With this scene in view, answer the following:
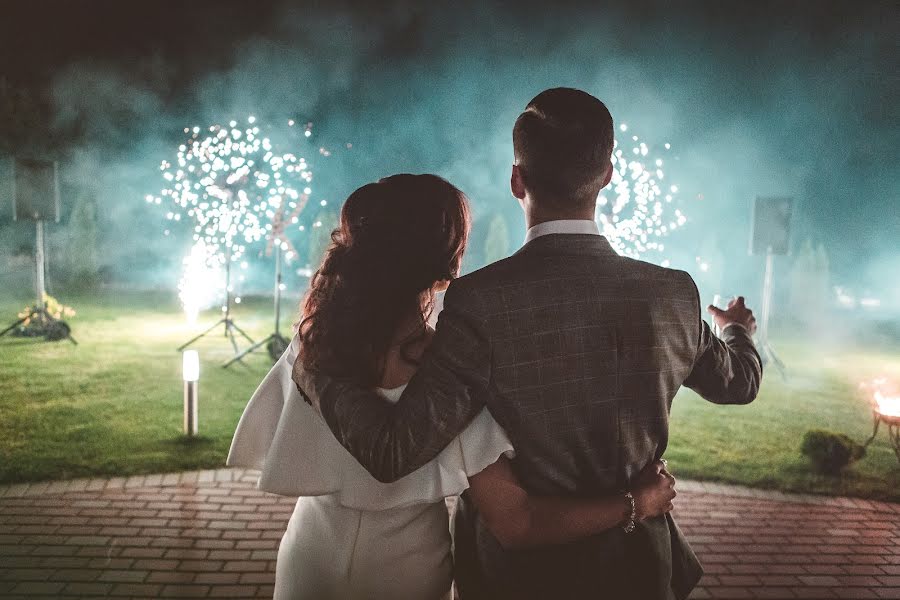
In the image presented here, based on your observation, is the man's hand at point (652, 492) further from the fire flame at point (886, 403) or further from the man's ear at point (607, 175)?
the fire flame at point (886, 403)

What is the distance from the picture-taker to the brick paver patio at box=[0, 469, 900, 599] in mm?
3420

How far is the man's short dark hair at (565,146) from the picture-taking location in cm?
154

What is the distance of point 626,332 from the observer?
1.55 m

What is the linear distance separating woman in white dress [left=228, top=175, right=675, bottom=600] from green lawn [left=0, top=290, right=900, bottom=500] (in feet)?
12.3

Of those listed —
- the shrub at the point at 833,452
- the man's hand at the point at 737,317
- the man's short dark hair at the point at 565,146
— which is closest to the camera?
the man's short dark hair at the point at 565,146

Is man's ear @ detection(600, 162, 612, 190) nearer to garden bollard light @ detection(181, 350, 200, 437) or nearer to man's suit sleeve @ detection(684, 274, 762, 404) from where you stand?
man's suit sleeve @ detection(684, 274, 762, 404)

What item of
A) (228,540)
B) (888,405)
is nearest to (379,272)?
(228,540)

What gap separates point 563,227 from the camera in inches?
61.6

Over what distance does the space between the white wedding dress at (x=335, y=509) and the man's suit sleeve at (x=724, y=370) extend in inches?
31.4

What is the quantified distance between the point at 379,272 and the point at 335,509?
702 mm

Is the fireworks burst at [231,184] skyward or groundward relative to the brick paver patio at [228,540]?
skyward

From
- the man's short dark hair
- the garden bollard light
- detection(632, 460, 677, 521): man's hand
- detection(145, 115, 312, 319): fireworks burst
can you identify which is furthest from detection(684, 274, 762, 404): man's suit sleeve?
detection(145, 115, 312, 319): fireworks burst

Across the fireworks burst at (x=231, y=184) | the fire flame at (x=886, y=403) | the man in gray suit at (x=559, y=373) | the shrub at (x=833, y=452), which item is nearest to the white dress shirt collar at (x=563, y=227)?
the man in gray suit at (x=559, y=373)

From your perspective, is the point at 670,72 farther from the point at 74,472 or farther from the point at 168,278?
the point at 168,278
